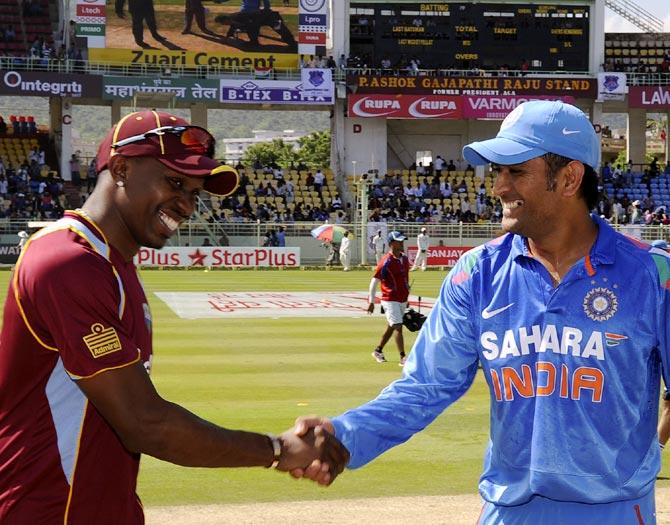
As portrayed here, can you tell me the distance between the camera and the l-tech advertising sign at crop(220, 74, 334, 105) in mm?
54906

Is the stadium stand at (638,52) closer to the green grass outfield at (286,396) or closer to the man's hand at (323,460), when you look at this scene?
the green grass outfield at (286,396)

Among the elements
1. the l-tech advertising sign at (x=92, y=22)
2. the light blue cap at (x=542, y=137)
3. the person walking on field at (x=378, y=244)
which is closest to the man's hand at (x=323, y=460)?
the light blue cap at (x=542, y=137)

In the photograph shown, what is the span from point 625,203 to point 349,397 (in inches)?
1685

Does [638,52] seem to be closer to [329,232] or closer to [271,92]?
[271,92]

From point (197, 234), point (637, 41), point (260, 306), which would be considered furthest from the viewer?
point (637, 41)

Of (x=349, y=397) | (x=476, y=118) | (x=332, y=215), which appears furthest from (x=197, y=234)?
(x=349, y=397)

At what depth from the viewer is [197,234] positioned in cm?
4622

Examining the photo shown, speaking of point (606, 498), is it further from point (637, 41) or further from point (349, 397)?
point (637, 41)

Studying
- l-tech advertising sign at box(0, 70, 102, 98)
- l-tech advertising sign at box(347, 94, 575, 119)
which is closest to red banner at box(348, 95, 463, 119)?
l-tech advertising sign at box(347, 94, 575, 119)

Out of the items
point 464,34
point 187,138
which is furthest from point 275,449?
point 464,34

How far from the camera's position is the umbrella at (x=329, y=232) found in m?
44.9

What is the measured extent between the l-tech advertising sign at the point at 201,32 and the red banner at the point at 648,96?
59.0 ft

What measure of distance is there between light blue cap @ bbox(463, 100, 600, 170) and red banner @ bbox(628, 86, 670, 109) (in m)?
58.2

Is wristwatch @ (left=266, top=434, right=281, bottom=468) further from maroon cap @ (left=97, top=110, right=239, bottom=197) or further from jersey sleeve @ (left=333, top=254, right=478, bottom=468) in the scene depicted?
maroon cap @ (left=97, top=110, right=239, bottom=197)
